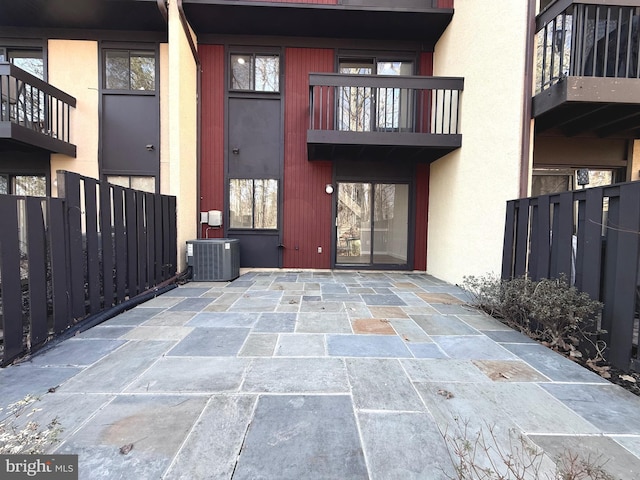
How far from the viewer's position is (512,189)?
3.94 metres

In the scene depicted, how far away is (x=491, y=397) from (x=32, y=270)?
3.79 meters

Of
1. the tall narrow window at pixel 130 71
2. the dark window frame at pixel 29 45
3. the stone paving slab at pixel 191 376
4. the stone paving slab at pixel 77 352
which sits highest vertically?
the dark window frame at pixel 29 45

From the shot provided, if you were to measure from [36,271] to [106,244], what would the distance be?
1.06 meters

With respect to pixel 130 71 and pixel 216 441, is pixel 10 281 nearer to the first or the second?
pixel 216 441

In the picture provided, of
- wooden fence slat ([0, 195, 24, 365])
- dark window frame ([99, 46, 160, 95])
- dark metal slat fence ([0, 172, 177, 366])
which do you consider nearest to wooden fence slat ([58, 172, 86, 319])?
dark metal slat fence ([0, 172, 177, 366])

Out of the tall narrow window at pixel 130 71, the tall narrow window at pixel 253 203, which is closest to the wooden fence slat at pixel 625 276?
the tall narrow window at pixel 253 203

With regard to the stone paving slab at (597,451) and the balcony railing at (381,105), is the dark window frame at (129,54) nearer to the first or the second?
the balcony railing at (381,105)

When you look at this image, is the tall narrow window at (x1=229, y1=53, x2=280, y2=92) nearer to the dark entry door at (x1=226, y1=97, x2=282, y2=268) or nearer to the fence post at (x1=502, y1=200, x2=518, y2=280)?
the dark entry door at (x1=226, y1=97, x2=282, y2=268)

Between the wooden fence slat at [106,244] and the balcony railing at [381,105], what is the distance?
12.1 ft

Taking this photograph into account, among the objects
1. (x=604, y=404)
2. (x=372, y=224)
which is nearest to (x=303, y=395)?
(x=604, y=404)

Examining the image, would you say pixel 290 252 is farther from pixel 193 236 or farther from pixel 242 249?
pixel 193 236

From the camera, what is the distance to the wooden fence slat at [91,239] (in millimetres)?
3197

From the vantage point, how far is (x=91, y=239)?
3223 millimetres

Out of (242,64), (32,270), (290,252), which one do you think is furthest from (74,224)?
(242,64)
